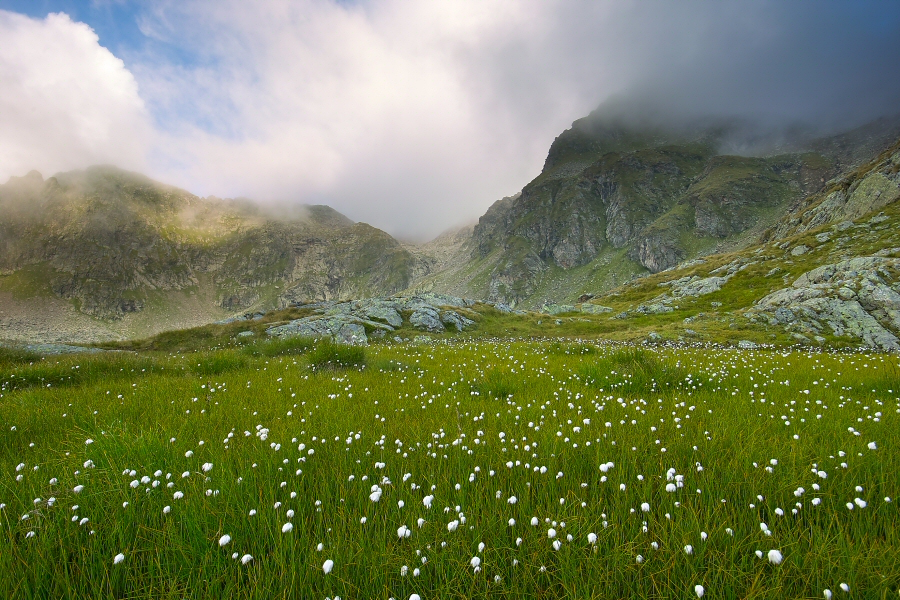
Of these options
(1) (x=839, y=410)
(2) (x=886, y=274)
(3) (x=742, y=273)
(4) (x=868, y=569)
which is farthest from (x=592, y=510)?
(3) (x=742, y=273)

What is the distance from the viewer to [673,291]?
84250 mm

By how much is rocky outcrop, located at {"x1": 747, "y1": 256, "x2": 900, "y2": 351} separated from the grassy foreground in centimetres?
3274

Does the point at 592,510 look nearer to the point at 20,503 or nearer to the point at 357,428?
the point at 357,428

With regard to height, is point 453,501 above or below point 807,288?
above

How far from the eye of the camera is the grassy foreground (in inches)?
94.1

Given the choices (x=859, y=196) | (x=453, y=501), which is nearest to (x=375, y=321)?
(x=453, y=501)

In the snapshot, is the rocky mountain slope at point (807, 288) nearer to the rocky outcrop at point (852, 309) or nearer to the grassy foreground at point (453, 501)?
the rocky outcrop at point (852, 309)

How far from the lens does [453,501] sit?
339cm

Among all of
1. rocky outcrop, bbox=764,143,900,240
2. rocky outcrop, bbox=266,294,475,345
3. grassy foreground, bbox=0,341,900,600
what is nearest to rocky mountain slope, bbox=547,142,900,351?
rocky outcrop, bbox=764,143,900,240

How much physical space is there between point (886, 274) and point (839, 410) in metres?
47.9

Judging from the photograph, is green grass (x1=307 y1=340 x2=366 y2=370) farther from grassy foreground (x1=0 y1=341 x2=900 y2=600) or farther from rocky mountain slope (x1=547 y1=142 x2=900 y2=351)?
rocky mountain slope (x1=547 y1=142 x2=900 y2=351)

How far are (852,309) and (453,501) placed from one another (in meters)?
44.1

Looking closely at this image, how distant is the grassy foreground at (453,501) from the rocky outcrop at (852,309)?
107 feet

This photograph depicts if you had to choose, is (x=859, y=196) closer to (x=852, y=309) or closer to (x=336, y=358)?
(x=852, y=309)
